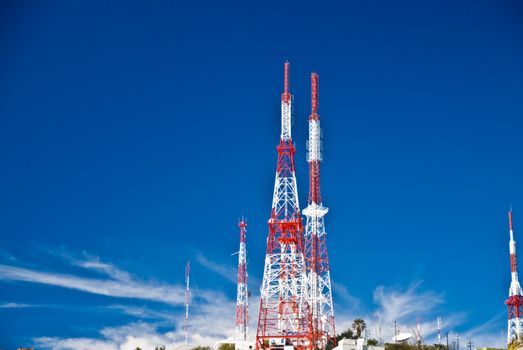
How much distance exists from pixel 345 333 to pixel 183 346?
78.6 ft

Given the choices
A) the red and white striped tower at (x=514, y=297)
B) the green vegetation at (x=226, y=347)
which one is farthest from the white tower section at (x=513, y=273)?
the green vegetation at (x=226, y=347)

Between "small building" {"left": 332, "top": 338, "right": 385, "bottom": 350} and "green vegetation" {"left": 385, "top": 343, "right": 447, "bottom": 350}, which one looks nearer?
"small building" {"left": 332, "top": 338, "right": 385, "bottom": 350}

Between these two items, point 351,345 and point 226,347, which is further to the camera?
point 226,347

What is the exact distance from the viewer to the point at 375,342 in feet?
313

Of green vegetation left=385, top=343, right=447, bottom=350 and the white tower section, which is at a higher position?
the white tower section

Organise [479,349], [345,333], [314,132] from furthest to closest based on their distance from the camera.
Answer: [345,333], [314,132], [479,349]

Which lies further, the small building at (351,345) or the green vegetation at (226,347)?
the green vegetation at (226,347)

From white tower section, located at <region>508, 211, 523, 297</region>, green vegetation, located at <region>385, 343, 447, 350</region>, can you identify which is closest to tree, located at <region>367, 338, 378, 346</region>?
green vegetation, located at <region>385, 343, 447, 350</region>

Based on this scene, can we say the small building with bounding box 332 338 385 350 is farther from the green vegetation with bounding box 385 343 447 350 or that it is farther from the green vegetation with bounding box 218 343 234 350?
the green vegetation with bounding box 218 343 234 350

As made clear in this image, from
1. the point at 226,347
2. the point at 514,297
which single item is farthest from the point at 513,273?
the point at 226,347

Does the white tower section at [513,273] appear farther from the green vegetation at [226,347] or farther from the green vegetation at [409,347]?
the green vegetation at [226,347]

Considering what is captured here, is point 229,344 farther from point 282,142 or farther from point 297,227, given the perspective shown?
point 282,142

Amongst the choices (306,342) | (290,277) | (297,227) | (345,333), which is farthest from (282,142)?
(345,333)

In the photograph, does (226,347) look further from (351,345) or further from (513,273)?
(513,273)
